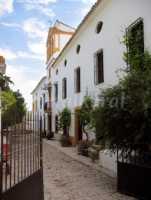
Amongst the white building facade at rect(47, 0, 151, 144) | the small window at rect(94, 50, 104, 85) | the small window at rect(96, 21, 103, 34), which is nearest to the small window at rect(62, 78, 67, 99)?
the white building facade at rect(47, 0, 151, 144)

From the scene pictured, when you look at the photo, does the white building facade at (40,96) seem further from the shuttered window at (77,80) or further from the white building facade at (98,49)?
the shuttered window at (77,80)

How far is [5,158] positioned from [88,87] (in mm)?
11251

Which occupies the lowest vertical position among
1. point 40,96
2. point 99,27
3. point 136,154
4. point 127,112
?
point 136,154

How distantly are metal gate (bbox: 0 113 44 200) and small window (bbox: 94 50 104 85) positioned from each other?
26.8 ft

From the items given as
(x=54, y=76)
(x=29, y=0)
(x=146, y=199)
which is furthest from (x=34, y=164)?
(x=54, y=76)

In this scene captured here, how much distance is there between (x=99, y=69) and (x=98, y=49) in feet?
3.26

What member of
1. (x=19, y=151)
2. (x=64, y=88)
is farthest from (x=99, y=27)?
(x=19, y=151)

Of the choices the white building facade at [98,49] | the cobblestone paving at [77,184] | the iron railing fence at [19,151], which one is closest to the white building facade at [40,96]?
the white building facade at [98,49]

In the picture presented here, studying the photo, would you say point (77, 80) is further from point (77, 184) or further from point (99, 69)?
point (77, 184)

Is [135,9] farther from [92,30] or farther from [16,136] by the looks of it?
[16,136]

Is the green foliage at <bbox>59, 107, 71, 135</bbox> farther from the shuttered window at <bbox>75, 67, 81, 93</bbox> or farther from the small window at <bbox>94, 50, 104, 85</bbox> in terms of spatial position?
the small window at <bbox>94, 50, 104, 85</bbox>

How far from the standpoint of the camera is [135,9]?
10820 millimetres

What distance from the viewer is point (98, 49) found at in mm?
14617

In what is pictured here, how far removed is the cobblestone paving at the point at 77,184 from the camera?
7.67 metres
